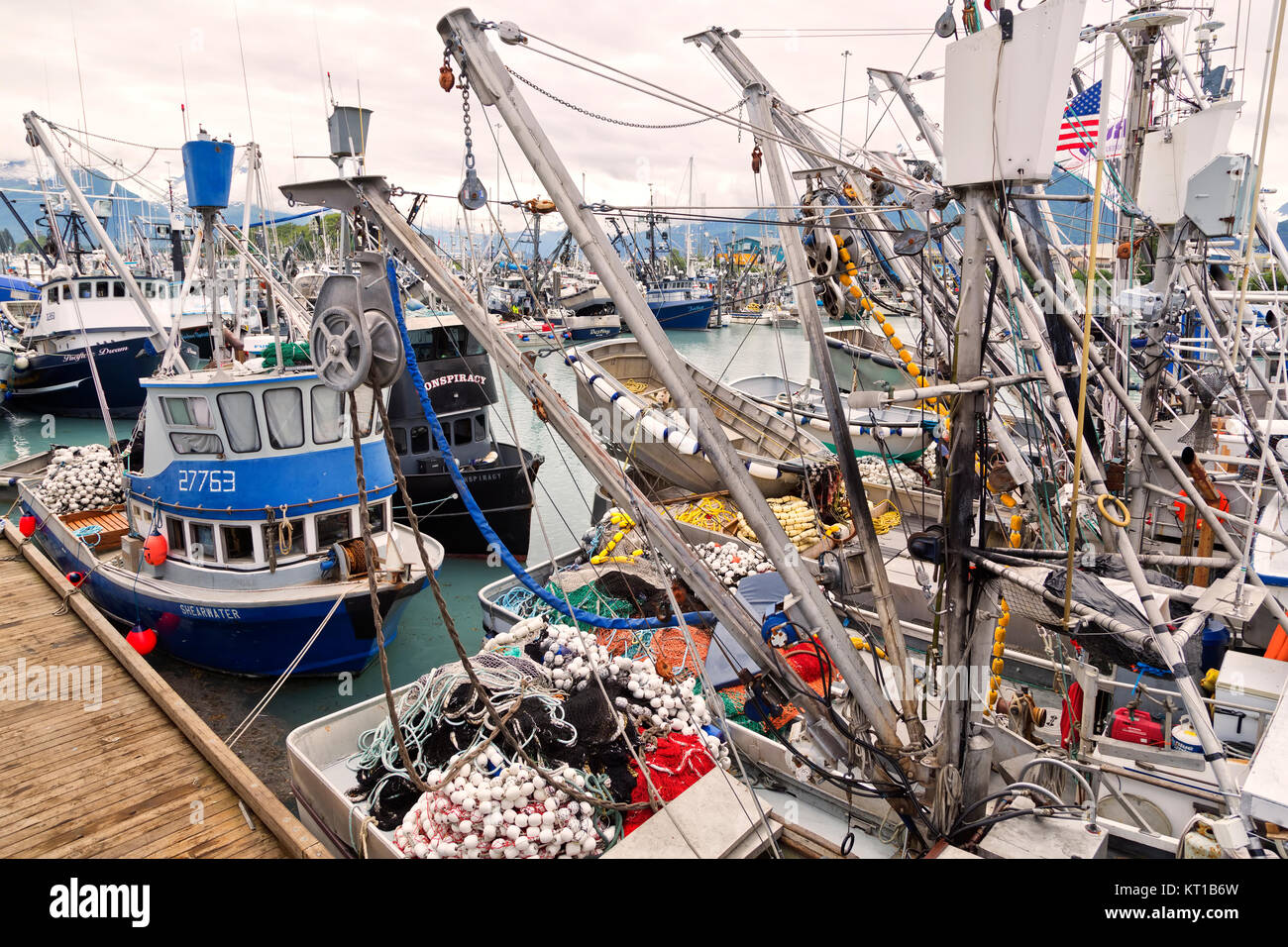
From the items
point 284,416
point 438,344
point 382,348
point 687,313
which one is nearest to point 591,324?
point 687,313

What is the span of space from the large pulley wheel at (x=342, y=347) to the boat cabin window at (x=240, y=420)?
6387 millimetres

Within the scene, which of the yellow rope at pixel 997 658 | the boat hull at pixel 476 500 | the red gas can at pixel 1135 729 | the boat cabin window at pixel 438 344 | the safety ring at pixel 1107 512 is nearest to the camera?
the safety ring at pixel 1107 512

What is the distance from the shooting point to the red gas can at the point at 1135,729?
20.5 feet

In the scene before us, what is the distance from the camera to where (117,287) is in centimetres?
2920

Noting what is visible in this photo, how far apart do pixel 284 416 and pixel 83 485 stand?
23.5ft

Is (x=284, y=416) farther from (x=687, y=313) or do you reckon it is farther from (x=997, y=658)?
(x=687, y=313)

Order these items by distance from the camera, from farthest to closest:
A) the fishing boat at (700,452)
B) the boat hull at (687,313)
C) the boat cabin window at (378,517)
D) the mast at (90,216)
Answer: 1. the boat hull at (687,313)
2. the fishing boat at (700,452)
3. the mast at (90,216)
4. the boat cabin window at (378,517)

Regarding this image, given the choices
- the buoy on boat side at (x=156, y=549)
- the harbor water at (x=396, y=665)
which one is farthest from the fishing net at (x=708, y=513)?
the buoy on boat side at (x=156, y=549)

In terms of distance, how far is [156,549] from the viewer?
34.3 ft

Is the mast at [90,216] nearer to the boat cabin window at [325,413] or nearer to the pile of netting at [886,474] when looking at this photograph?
the boat cabin window at [325,413]

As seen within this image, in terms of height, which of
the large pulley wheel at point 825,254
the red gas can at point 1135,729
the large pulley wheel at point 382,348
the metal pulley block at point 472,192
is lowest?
the red gas can at point 1135,729
